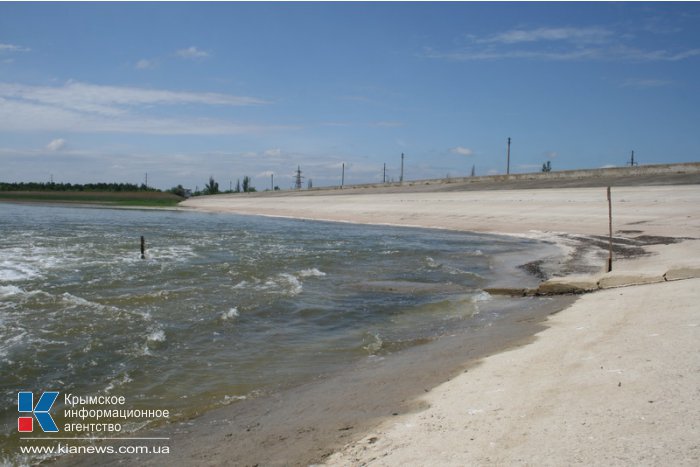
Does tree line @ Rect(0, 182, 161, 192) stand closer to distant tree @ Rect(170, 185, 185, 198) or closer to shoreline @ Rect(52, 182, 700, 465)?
distant tree @ Rect(170, 185, 185, 198)

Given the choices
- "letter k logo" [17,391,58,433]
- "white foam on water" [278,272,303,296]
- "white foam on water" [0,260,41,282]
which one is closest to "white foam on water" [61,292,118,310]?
"white foam on water" [0,260,41,282]

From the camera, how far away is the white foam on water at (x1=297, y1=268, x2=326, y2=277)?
1709cm

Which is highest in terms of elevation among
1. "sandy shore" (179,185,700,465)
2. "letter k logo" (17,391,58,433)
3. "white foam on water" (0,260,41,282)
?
"sandy shore" (179,185,700,465)

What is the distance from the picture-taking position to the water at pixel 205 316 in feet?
24.5

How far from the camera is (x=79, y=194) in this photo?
11375cm

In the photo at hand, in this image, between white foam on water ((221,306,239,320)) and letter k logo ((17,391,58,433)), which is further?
white foam on water ((221,306,239,320))

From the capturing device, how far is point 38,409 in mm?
6527

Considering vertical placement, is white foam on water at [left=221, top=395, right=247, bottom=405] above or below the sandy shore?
below

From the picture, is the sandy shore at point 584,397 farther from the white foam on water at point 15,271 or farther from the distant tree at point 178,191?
the distant tree at point 178,191

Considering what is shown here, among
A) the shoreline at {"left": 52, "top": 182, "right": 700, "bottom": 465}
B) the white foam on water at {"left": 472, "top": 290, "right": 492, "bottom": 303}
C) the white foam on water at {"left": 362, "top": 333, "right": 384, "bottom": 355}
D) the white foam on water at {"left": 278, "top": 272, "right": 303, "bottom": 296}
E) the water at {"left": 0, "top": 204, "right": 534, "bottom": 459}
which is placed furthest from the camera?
the white foam on water at {"left": 278, "top": 272, "right": 303, "bottom": 296}

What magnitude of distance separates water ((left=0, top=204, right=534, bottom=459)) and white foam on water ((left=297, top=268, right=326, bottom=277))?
0.15 metres

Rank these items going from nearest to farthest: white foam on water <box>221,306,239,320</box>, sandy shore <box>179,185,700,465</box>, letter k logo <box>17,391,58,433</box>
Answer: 1. sandy shore <box>179,185,700,465</box>
2. letter k logo <box>17,391,58,433</box>
3. white foam on water <box>221,306,239,320</box>

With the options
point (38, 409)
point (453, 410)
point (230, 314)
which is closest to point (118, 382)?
point (38, 409)

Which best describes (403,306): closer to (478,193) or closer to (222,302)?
(222,302)
